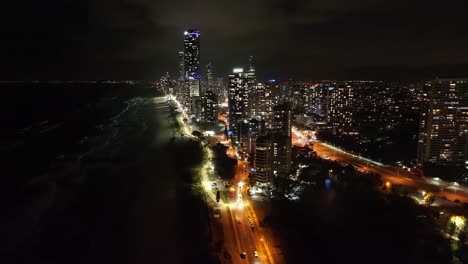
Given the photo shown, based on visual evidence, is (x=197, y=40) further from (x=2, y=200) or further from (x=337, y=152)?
(x=2, y=200)

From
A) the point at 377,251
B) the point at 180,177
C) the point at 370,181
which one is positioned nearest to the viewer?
the point at 377,251

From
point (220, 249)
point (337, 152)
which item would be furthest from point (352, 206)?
point (337, 152)

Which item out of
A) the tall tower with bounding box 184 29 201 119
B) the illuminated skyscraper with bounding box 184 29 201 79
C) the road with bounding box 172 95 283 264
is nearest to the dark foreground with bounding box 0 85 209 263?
the road with bounding box 172 95 283 264

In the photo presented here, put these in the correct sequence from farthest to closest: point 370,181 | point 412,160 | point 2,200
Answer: point 412,160 < point 370,181 < point 2,200

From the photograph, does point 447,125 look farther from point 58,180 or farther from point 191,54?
point 191,54

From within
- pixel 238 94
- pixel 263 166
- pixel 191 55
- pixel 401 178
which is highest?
pixel 191 55

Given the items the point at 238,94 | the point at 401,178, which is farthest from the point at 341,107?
the point at 401,178

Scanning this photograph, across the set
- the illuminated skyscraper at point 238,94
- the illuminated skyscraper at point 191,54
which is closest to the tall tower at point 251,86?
the illuminated skyscraper at point 238,94
